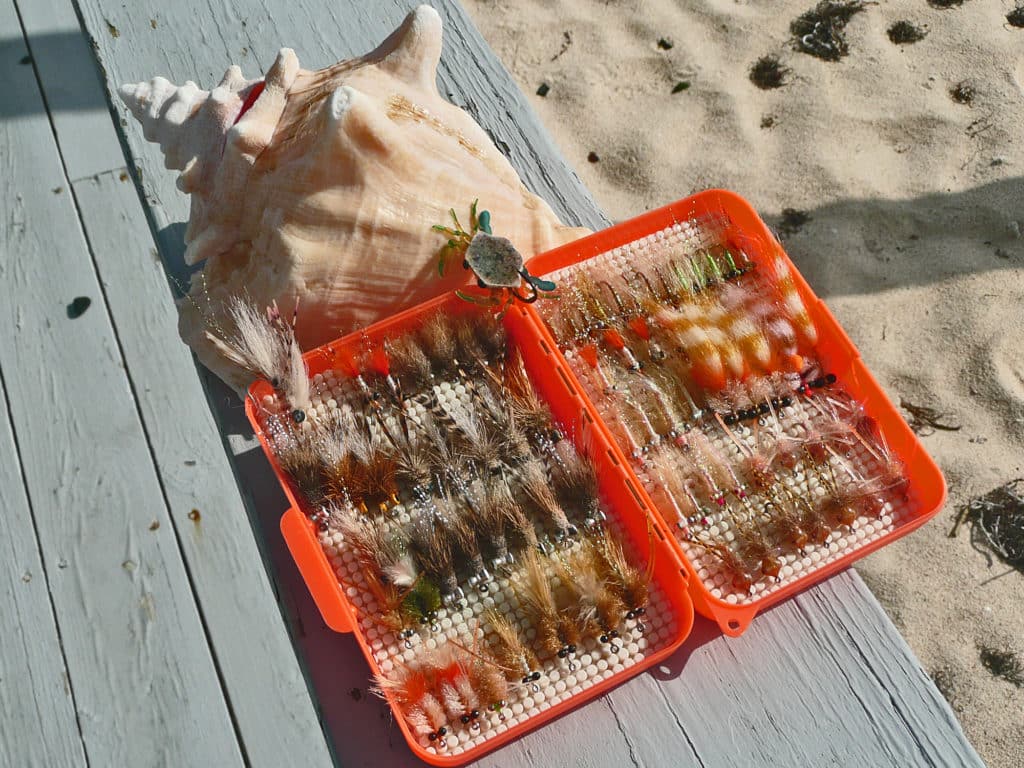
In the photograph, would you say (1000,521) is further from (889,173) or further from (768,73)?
(768,73)

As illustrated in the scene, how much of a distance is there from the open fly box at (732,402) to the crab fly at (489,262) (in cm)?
7

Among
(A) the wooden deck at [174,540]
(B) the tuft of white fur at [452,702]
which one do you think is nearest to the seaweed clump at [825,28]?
(A) the wooden deck at [174,540]

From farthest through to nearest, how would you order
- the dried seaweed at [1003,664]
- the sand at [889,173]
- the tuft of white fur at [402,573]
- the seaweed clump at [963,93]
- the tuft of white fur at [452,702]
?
the seaweed clump at [963,93] → the sand at [889,173] → the dried seaweed at [1003,664] → the tuft of white fur at [402,573] → the tuft of white fur at [452,702]

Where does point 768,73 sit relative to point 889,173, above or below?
above

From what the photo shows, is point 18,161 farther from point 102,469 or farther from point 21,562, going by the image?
point 21,562

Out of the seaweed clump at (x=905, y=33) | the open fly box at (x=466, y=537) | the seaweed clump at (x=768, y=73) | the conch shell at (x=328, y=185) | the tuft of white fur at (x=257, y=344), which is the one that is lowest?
the open fly box at (x=466, y=537)

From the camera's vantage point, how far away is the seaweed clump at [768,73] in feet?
9.41

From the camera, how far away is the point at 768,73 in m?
2.89

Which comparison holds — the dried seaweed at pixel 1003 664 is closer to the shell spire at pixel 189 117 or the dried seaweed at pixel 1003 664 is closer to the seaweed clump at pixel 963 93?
the seaweed clump at pixel 963 93

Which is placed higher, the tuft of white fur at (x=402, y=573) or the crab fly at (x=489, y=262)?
the crab fly at (x=489, y=262)

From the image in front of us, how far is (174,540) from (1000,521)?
1.99 m

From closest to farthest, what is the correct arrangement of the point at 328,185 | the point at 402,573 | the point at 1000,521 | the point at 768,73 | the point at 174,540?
1. the point at 402,573
2. the point at 328,185
3. the point at 174,540
4. the point at 1000,521
5. the point at 768,73

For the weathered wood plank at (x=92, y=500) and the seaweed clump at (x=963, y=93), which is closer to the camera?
the weathered wood plank at (x=92, y=500)

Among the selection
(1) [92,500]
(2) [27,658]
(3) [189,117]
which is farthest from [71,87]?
(2) [27,658]
